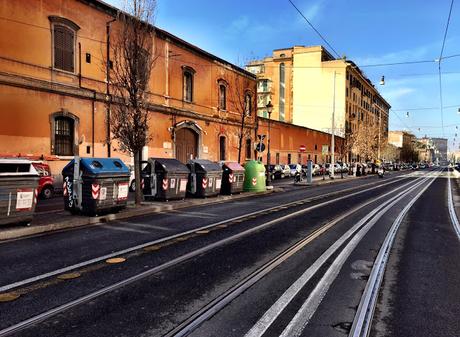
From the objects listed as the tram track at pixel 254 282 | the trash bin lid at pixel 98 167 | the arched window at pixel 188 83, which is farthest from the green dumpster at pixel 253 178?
the tram track at pixel 254 282

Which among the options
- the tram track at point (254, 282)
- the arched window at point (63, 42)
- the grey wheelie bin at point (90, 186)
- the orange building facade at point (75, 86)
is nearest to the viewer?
the tram track at point (254, 282)

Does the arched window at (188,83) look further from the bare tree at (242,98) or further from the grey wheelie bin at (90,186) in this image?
the grey wheelie bin at (90,186)

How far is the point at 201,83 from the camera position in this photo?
107 feet

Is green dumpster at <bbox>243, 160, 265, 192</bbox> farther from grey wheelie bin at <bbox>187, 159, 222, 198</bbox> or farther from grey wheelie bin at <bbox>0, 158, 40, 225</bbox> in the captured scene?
grey wheelie bin at <bbox>0, 158, 40, 225</bbox>

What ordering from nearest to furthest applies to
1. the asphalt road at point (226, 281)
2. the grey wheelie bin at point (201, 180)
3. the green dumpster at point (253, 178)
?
the asphalt road at point (226, 281)
the grey wheelie bin at point (201, 180)
the green dumpster at point (253, 178)

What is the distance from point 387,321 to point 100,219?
8.40 meters

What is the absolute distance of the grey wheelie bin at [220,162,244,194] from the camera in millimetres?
19453

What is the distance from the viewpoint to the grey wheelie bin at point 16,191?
9039 mm

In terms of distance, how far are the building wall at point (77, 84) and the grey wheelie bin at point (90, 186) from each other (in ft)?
23.4

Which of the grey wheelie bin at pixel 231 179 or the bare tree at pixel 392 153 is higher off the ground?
the bare tree at pixel 392 153

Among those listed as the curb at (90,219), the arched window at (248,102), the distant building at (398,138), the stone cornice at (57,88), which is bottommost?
the curb at (90,219)

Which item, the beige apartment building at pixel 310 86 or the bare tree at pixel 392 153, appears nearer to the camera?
the beige apartment building at pixel 310 86

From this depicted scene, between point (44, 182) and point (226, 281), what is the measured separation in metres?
14.2

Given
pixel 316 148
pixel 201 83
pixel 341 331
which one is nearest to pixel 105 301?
pixel 341 331
